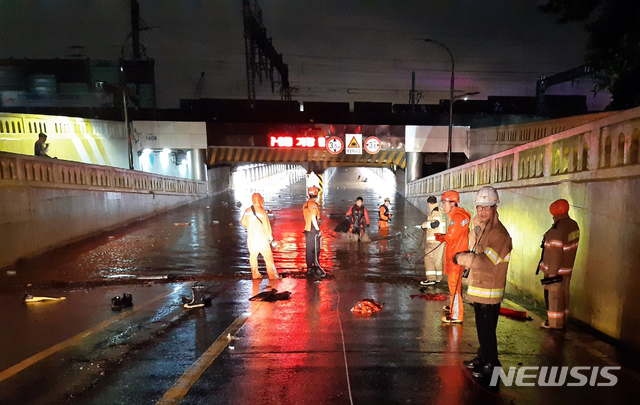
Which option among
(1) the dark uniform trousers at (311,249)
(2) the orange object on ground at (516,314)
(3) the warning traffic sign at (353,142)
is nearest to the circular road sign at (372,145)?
(3) the warning traffic sign at (353,142)

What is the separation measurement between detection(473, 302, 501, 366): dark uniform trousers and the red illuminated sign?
1987 cm

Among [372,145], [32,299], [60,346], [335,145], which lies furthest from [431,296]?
[372,145]

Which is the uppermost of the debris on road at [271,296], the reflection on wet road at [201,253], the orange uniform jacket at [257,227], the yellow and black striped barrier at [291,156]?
the yellow and black striped barrier at [291,156]

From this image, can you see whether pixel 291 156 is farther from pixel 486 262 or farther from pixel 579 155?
pixel 486 262

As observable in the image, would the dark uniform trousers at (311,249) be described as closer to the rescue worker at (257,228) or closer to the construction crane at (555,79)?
the rescue worker at (257,228)

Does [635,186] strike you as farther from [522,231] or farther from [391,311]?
[391,311]

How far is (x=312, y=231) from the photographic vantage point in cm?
783

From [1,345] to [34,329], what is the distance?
0.51 metres

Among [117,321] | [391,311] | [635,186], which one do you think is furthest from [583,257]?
[117,321]

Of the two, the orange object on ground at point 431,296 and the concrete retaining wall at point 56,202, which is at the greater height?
the concrete retaining wall at point 56,202

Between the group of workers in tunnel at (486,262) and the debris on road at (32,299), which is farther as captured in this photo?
the debris on road at (32,299)

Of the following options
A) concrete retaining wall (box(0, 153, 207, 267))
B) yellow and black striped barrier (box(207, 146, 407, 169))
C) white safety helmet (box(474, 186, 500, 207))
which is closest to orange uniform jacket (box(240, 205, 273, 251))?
white safety helmet (box(474, 186, 500, 207))

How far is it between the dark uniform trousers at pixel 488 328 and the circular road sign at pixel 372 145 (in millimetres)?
19969

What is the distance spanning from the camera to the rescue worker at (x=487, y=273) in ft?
11.1
